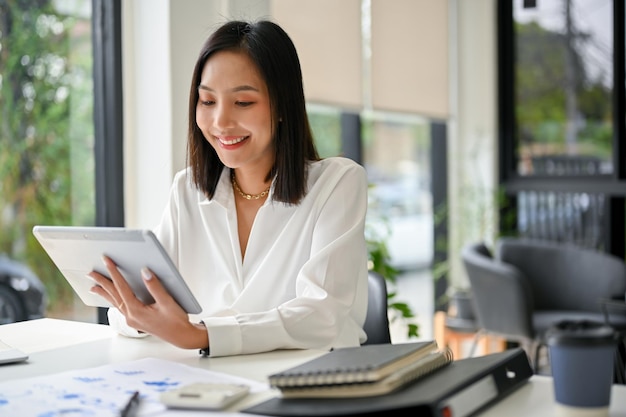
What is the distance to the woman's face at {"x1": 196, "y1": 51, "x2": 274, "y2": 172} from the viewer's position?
2.12 meters

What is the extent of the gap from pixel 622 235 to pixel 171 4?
3.30 metres

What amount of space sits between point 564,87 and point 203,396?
462 cm

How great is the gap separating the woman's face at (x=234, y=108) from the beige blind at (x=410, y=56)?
2.63m

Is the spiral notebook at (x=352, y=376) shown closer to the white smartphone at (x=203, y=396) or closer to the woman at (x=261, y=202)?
the white smartphone at (x=203, y=396)

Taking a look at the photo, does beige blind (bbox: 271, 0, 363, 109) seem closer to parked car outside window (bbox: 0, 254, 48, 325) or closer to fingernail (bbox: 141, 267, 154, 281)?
parked car outside window (bbox: 0, 254, 48, 325)

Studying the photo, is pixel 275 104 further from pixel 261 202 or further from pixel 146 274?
pixel 146 274

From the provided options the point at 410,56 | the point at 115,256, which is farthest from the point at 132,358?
the point at 410,56

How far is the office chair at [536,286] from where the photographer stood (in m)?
4.18

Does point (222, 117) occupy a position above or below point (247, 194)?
above

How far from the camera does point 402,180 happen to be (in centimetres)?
565

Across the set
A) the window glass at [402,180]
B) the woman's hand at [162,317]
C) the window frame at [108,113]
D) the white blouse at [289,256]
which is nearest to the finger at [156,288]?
the woman's hand at [162,317]

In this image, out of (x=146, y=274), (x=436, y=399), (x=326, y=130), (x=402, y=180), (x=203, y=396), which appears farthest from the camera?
(x=402, y=180)

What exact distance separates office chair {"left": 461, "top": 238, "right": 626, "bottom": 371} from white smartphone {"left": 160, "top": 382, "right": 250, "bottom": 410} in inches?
116

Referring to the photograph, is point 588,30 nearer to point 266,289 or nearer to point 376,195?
→ point 376,195
